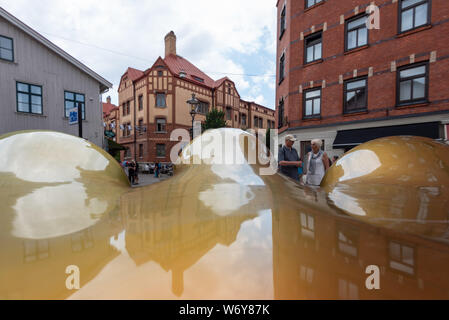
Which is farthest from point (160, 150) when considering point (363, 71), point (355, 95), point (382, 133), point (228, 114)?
point (382, 133)

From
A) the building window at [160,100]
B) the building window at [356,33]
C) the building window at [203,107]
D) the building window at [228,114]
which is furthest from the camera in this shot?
the building window at [228,114]

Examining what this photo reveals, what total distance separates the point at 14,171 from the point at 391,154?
7.34 ft

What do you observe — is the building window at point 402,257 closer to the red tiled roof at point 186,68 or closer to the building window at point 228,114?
the red tiled roof at point 186,68

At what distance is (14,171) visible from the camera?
1.14 meters

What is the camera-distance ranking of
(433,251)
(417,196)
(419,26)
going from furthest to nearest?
(419,26) → (417,196) → (433,251)

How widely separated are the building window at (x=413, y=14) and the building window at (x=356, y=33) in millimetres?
1344

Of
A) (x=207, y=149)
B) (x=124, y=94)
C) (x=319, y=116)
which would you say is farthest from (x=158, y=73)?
(x=207, y=149)

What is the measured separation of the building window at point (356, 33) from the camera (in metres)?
10.3

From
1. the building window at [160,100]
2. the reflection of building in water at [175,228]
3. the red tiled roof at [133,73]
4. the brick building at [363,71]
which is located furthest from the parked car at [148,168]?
the reflection of building in water at [175,228]

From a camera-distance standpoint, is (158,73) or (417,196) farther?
(158,73)

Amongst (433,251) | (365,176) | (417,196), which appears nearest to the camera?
(433,251)

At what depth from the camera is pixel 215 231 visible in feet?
2.70

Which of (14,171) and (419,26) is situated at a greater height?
(419,26)
